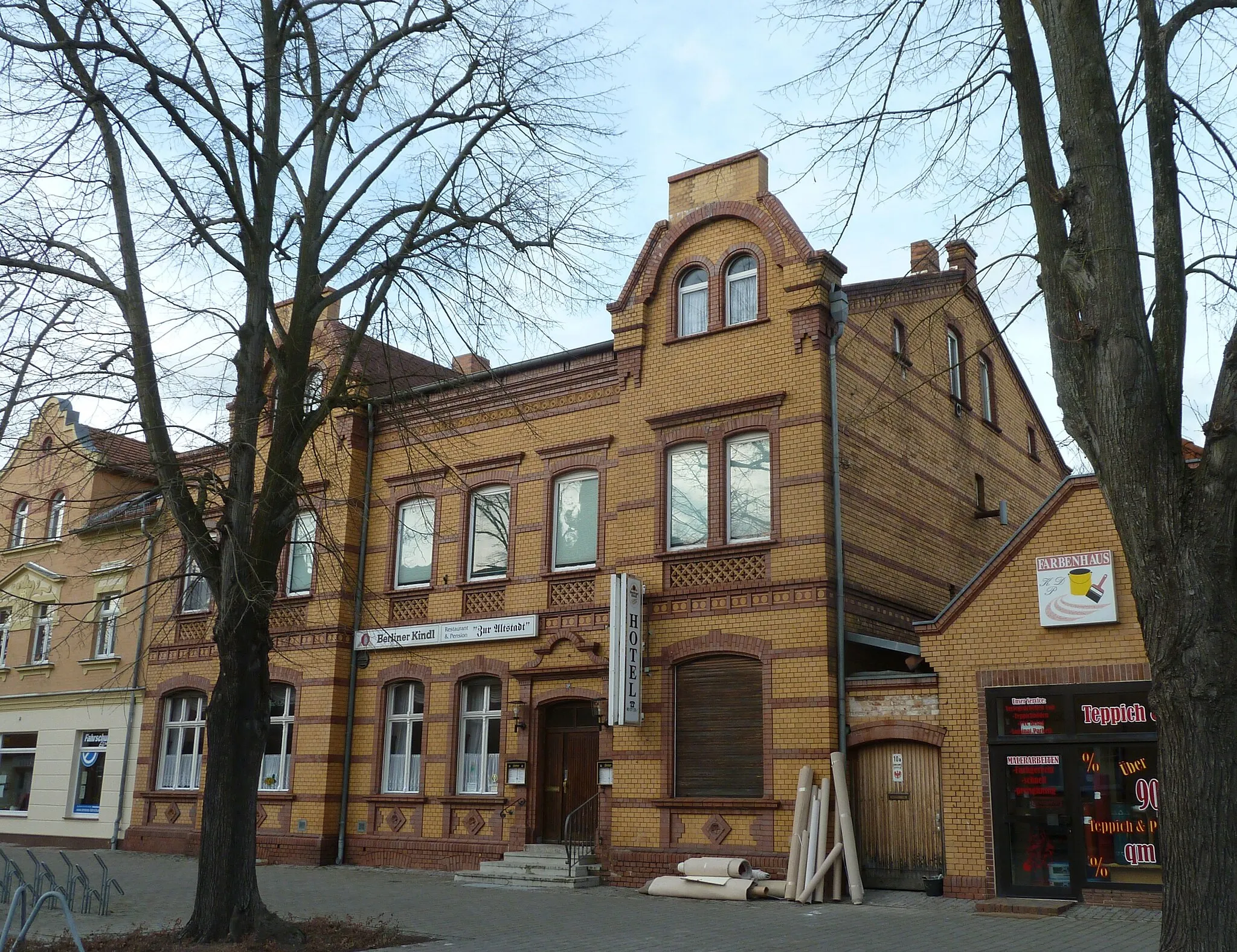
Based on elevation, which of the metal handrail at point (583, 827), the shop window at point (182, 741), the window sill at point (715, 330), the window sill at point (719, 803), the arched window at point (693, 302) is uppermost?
the arched window at point (693, 302)

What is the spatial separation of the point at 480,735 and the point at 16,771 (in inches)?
616

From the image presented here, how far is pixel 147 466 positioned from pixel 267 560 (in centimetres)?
200

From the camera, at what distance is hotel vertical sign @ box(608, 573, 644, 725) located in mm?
17453

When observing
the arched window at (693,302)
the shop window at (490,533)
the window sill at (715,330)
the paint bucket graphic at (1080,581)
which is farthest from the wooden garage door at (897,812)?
the shop window at (490,533)

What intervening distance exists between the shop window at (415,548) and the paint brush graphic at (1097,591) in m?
12.0

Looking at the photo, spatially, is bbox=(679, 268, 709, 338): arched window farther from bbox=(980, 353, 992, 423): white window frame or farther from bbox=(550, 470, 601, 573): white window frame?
bbox=(980, 353, 992, 423): white window frame

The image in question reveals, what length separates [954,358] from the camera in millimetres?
22891

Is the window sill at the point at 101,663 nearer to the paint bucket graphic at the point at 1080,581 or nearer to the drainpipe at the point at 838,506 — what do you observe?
the drainpipe at the point at 838,506

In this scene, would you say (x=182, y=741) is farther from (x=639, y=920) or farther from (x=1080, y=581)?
(x=1080, y=581)

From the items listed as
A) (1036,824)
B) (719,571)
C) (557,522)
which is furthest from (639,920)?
(557,522)

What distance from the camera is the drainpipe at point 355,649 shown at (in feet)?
71.5

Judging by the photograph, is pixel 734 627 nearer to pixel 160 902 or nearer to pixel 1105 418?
pixel 160 902

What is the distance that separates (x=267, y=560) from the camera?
12.6 meters

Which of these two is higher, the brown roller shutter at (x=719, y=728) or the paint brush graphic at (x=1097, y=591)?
the paint brush graphic at (x=1097, y=591)
